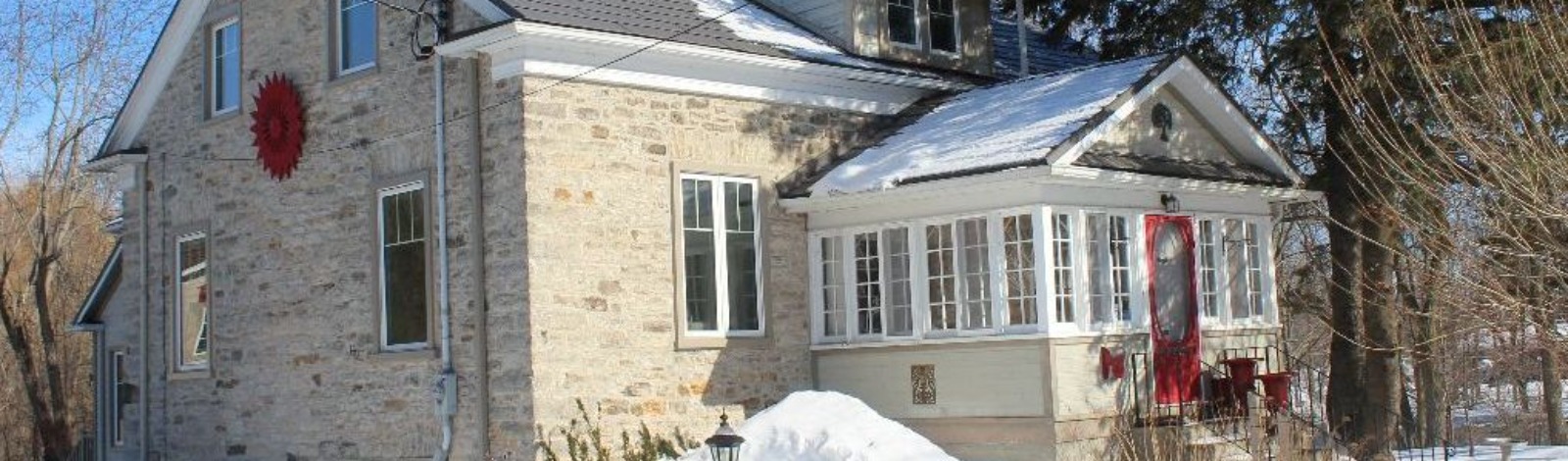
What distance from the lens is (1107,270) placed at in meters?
15.1

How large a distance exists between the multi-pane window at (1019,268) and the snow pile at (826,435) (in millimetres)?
1745

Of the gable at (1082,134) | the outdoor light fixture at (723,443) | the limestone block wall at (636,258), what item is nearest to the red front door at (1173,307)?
the gable at (1082,134)

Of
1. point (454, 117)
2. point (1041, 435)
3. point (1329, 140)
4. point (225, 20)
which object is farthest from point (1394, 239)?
point (225, 20)

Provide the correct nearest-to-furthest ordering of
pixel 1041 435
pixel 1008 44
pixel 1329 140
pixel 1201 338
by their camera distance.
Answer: pixel 1041 435 < pixel 1201 338 < pixel 1329 140 < pixel 1008 44

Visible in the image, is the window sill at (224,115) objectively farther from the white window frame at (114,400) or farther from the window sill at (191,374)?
the white window frame at (114,400)

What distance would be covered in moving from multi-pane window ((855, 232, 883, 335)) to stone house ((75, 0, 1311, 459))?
0.03 m

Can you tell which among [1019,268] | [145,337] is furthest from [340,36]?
[1019,268]

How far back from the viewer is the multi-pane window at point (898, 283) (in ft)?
52.1

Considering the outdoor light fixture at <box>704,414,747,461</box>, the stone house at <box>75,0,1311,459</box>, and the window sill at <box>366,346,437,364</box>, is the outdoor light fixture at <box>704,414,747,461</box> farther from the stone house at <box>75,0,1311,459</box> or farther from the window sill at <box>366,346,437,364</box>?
the window sill at <box>366,346,437,364</box>

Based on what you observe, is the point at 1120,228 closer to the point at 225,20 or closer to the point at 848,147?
the point at 848,147

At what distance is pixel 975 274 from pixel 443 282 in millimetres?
4739

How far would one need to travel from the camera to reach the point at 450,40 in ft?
48.1

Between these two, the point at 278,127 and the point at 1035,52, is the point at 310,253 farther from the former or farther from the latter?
the point at 1035,52

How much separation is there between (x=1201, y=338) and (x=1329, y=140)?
3.06m
